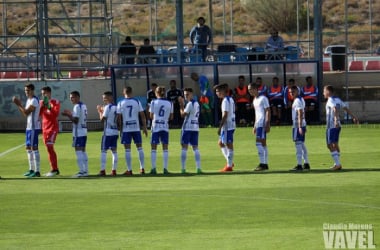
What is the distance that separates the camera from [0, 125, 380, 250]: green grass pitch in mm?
16422

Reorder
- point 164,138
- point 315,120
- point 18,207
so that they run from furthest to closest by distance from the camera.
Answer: point 315,120 < point 164,138 < point 18,207

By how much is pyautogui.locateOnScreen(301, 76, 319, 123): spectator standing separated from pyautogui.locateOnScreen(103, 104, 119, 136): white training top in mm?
15420

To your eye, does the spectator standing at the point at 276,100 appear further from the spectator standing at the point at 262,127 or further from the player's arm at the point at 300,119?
the player's arm at the point at 300,119

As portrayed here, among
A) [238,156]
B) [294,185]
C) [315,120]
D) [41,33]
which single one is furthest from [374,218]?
[41,33]

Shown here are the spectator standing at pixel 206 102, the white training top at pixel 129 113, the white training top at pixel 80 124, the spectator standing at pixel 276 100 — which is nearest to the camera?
the white training top at pixel 80 124

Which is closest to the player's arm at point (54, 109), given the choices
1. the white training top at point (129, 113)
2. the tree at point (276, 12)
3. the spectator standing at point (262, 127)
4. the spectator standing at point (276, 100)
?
the white training top at point (129, 113)

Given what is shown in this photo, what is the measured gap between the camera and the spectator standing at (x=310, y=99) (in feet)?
131

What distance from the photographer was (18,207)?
20.2 meters

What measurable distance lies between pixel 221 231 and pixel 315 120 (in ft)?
78.1

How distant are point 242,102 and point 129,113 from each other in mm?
14781

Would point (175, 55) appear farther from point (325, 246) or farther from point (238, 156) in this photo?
point (325, 246)

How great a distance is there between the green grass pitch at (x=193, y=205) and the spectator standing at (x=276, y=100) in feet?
32.9

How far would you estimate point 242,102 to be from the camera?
39.8 m

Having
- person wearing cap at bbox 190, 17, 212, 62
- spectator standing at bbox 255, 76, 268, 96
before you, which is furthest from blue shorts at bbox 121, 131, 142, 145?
person wearing cap at bbox 190, 17, 212, 62
